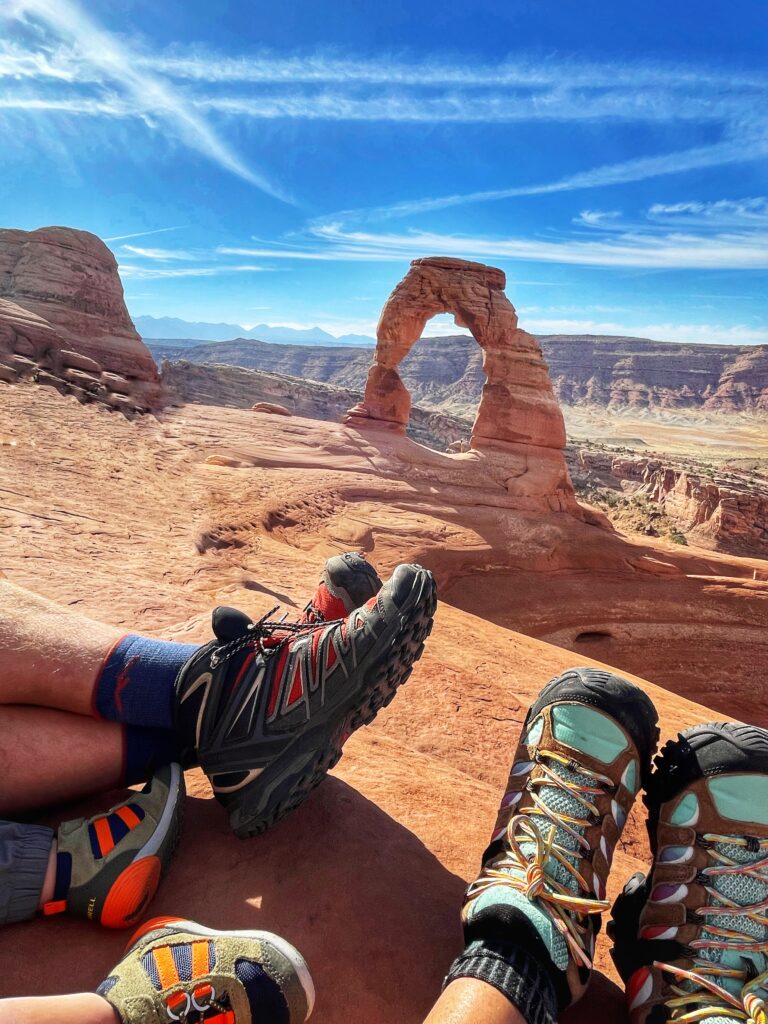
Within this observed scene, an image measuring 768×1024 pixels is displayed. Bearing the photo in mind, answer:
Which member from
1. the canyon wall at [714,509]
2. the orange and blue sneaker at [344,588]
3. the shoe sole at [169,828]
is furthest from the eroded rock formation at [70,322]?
the canyon wall at [714,509]

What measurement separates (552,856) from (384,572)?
217 inches

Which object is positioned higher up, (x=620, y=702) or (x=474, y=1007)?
(x=620, y=702)

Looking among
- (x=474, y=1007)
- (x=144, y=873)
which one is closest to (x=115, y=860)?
(x=144, y=873)

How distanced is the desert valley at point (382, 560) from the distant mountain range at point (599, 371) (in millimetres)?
57726

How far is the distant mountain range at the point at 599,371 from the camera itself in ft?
266

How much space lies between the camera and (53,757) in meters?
1.36

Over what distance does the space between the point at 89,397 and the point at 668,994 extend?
12.3 metres

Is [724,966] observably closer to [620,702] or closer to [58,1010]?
[620,702]

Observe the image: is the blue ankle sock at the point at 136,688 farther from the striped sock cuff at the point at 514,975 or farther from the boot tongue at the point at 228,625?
the striped sock cuff at the point at 514,975

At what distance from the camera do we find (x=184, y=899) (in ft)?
4.14

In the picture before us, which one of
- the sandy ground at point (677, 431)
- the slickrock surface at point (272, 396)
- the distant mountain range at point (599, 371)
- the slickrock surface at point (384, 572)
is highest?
the distant mountain range at point (599, 371)

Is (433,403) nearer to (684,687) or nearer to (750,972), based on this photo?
(684,687)

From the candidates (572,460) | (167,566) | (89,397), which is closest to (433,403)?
(572,460)

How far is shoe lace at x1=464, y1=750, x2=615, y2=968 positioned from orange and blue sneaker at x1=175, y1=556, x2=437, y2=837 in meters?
0.47
